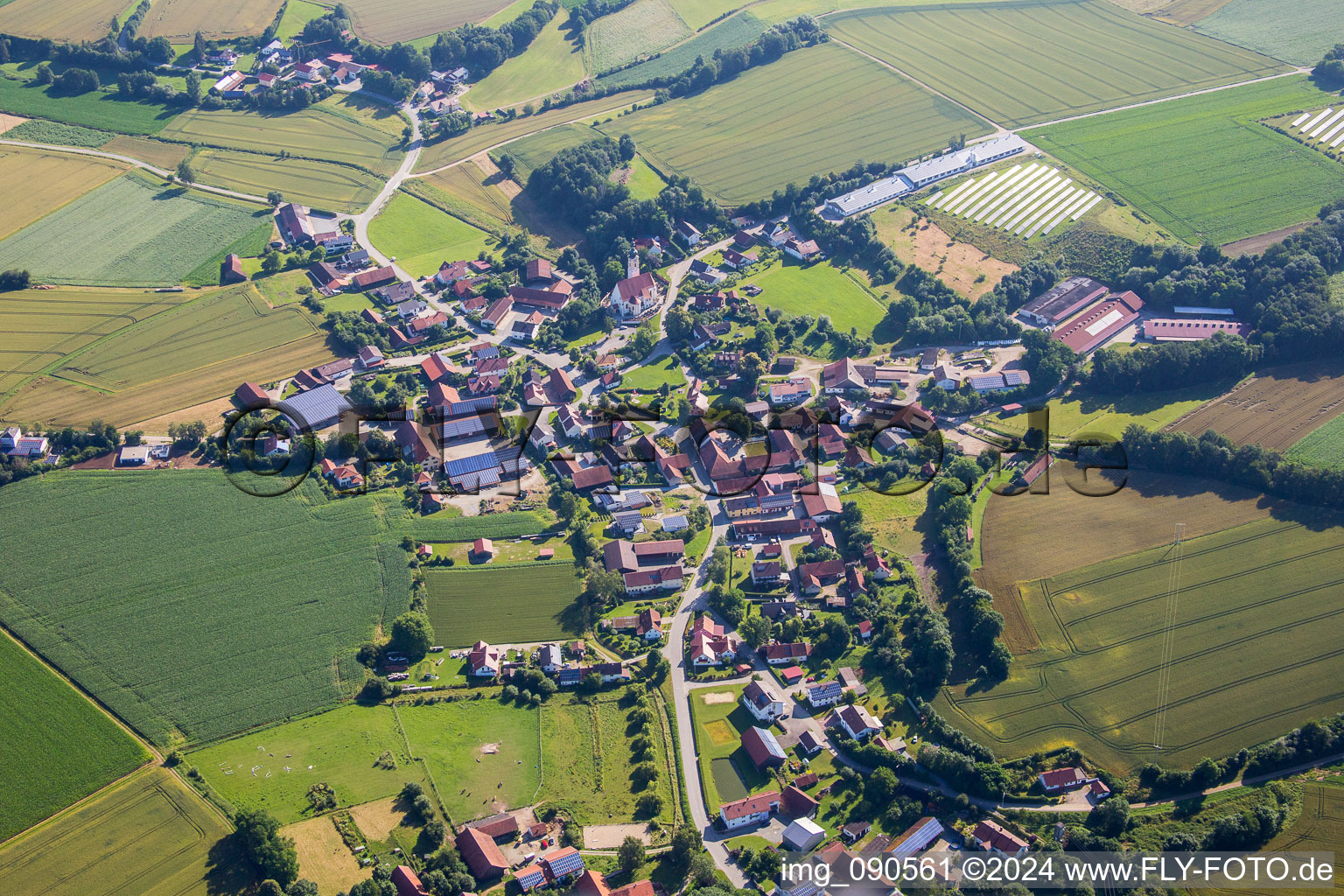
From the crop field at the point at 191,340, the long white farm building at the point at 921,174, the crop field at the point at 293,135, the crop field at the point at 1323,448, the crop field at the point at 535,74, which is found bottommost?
the crop field at the point at 1323,448

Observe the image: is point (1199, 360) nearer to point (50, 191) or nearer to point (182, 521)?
point (182, 521)

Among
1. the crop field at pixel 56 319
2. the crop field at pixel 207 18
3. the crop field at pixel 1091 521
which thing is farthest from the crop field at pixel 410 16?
the crop field at pixel 1091 521

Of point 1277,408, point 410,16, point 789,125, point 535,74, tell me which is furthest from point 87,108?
point 1277,408

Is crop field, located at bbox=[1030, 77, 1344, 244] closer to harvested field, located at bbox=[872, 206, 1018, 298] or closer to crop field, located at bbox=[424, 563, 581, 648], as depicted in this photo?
harvested field, located at bbox=[872, 206, 1018, 298]

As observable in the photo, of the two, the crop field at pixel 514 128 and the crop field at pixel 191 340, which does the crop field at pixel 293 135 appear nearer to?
the crop field at pixel 514 128

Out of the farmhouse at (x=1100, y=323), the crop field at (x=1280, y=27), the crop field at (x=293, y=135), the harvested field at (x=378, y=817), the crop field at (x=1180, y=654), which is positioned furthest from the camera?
the crop field at (x=1280, y=27)

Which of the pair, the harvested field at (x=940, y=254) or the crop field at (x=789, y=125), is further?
the crop field at (x=789, y=125)

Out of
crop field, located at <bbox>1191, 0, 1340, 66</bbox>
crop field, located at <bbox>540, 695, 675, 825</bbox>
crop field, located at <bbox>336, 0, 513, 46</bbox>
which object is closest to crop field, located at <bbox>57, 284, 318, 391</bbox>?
crop field, located at <bbox>540, 695, 675, 825</bbox>

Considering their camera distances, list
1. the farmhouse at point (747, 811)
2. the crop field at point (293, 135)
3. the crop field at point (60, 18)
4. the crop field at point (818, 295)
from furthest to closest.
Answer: the crop field at point (60, 18), the crop field at point (293, 135), the crop field at point (818, 295), the farmhouse at point (747, 811)

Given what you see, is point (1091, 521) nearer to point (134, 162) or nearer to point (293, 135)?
point (293, 135)
